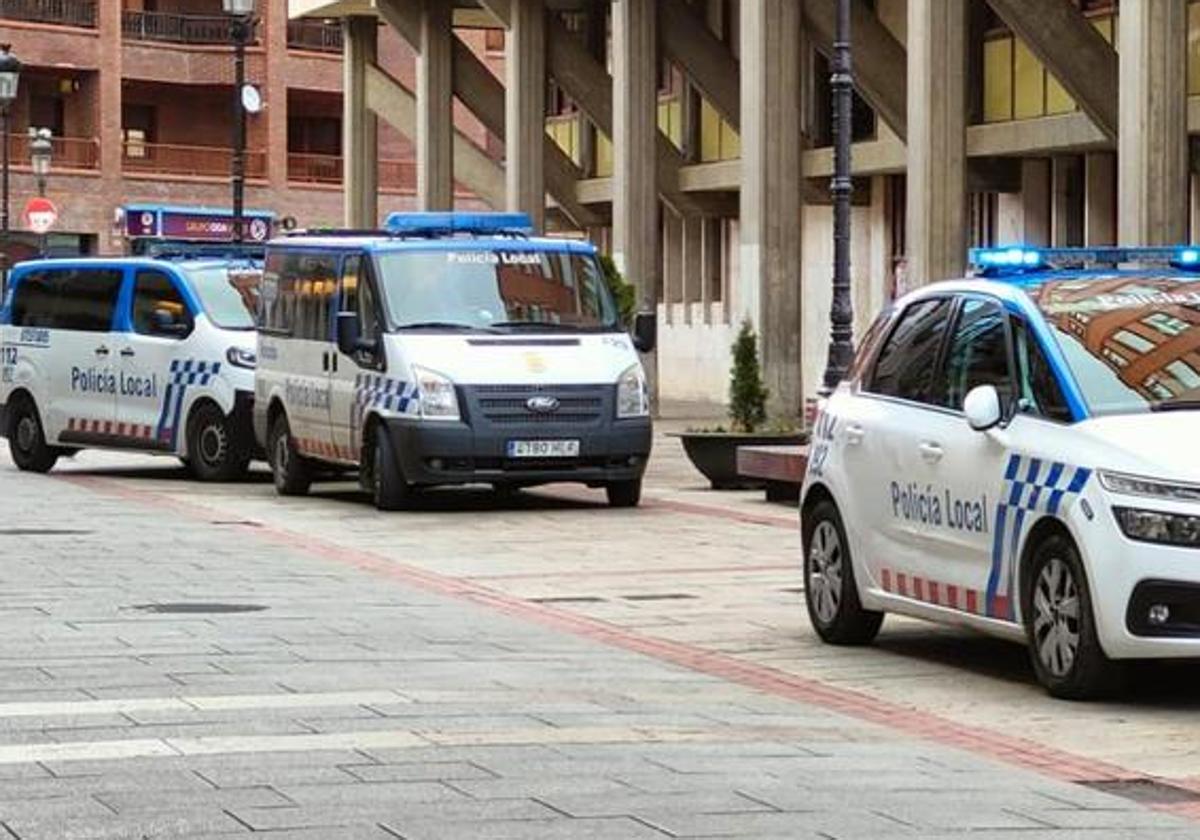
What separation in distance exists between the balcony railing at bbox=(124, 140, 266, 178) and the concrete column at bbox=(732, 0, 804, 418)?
43.2 metres

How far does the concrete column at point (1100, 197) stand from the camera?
116 ft

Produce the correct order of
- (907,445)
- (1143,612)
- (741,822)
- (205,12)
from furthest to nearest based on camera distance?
(205,12) → (907,445) → (1143,612) → (741,822)

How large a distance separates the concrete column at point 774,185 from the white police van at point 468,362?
531 inches

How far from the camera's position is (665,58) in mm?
44906

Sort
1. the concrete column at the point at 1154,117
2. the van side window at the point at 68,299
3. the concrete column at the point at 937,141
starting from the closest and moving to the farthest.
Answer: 1. the concrete column at the point at 1154,117
2. the van side window at the point at 68,299
3. the concrete column at the point at 937,141

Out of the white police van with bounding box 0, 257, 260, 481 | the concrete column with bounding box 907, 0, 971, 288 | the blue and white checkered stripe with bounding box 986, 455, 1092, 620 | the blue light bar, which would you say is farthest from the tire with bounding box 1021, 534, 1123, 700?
the concrete column with bounding box 907, 0, 971, 288

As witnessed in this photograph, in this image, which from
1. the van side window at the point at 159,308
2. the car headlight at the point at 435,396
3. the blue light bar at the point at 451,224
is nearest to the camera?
the car headlight at the point at 435,396

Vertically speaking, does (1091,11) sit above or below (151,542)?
above

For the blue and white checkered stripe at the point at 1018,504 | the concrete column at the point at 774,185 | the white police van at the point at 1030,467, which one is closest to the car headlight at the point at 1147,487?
the white police van at the point at 1030,467

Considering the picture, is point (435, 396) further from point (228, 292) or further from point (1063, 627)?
point (1063, 627)

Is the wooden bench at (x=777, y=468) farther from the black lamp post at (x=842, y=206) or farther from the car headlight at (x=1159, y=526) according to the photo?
the car headlight at (x=1159, y=526)

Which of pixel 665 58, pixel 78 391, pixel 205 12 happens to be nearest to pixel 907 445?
pixel 78 391

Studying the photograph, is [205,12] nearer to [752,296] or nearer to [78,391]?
[752,296]

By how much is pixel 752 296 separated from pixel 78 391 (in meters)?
11.7
